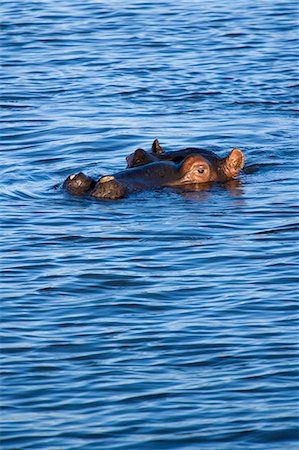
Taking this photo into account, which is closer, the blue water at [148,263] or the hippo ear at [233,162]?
the blue water at [148,263]

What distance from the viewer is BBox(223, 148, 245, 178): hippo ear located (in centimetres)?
1447

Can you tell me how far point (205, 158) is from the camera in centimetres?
1448

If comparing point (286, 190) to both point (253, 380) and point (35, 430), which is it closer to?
point (253, 380)

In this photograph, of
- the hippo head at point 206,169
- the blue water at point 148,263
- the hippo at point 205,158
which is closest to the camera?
the blue water at point 148,263

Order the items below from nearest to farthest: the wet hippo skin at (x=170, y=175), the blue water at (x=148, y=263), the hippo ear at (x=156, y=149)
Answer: the blue water at (x=148, y=263), the wet hippo skin at (x=170, y=175), the hippo ear at (x=156, y=149)

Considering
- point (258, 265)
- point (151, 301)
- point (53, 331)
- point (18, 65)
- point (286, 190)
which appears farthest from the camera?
point (18, 65)

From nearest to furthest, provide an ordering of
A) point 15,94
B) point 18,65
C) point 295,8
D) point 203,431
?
1. point 203,431
2. point 15,94
3. point 18,65
4. point 295,8

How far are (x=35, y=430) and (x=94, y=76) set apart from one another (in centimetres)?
1350

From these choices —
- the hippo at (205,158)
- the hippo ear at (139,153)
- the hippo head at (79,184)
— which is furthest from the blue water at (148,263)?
the hippo ear at (139,153)

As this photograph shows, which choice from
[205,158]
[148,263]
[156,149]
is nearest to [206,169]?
[205,158]

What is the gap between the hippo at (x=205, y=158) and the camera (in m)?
14.4

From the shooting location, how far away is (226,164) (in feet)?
47.6

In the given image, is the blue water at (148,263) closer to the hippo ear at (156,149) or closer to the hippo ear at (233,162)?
the hippo ear at (233,162)

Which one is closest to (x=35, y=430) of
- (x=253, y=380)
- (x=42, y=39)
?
(x=253, y=380)
